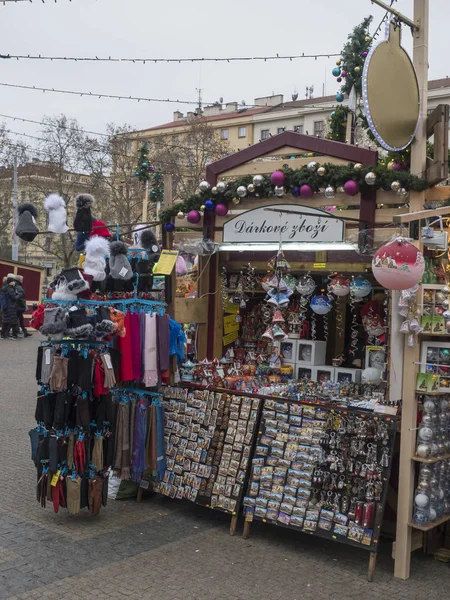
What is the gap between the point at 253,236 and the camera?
20.8 feet

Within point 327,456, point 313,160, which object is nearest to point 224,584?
point 327,456

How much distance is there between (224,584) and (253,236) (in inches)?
124

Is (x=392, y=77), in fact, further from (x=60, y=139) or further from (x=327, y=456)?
(x=60, y=139)

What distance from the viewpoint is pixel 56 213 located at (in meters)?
6.03

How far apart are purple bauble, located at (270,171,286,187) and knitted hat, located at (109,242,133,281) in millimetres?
1493

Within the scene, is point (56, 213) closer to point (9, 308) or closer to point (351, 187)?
point (351, 187)

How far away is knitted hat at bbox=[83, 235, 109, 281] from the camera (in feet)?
19.2

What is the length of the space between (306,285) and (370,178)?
160 centimetres

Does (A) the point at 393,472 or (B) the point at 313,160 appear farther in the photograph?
(B) the point at 313,160

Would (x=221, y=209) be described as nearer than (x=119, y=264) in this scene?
No

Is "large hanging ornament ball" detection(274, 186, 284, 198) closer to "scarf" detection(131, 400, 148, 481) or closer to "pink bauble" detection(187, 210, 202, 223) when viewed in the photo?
"pink bauble" detection(187, 210, 202, 223)

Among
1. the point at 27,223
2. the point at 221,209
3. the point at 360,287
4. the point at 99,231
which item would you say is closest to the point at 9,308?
the point at 27,223

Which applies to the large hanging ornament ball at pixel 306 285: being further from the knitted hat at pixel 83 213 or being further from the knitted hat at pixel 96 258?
the knitted hat at pixel 83 213

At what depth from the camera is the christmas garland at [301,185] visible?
5223 mm
